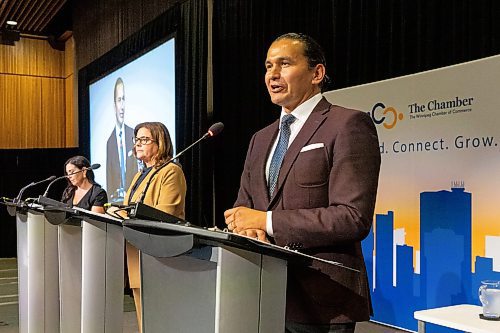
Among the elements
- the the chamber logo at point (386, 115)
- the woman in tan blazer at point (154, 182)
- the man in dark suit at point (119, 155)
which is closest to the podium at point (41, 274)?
the woman in tan blazer at point (154, 182)

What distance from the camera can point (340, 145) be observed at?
4.59 feet

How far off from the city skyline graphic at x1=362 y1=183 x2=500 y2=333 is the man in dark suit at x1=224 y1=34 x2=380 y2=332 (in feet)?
5.69

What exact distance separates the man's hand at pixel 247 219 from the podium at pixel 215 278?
118 millimetres

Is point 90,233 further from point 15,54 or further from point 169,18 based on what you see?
point 15,54

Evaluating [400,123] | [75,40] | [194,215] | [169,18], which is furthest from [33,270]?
[75,40]

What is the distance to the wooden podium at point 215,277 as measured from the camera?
1230 mm

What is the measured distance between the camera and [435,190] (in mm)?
3213

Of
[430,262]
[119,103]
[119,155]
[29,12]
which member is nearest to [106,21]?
[29,12]

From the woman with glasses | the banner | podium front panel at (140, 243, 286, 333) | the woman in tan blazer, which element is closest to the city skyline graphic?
the banner

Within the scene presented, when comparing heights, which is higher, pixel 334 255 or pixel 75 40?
pixel 75 40

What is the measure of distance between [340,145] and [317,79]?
25cm

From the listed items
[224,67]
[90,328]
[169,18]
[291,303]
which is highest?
[169,18]

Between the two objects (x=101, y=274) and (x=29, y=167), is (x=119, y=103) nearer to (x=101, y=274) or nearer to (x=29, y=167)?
(x=29, y=167)

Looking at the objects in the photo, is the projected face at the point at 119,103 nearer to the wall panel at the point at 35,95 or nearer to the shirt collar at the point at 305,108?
the wall panel at the point at 35,95
